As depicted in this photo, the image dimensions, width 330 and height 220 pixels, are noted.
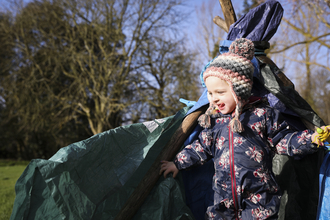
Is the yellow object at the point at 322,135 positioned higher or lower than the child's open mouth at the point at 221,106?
lower

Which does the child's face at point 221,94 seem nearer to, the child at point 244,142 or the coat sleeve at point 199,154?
the child at point 244,142

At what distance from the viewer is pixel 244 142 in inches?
76.7

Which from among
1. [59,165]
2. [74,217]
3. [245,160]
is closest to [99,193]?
[74,217]

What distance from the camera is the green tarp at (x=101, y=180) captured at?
182cm

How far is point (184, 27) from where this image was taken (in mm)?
11227

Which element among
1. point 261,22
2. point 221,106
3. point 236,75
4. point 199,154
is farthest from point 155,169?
point 261,22

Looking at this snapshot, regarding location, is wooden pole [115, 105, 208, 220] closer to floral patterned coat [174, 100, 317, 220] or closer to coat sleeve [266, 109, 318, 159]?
floral patterned coat [174, 100, 317, 220]

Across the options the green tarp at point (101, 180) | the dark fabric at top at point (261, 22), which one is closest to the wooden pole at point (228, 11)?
the dark fabric at top at point (261, 22)

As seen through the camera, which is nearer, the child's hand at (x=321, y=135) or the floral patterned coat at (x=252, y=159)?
the child's hand at (x=321, y=135)

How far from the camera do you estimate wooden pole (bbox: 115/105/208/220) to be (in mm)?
2160

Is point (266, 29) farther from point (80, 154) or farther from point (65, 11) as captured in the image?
point (65, 11)

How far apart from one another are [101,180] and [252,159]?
3.81 ft

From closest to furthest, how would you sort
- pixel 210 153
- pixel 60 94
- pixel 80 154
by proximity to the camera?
pixel 80 154, pixel 210 153, pixel 60 94

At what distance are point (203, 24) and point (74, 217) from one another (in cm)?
1395
